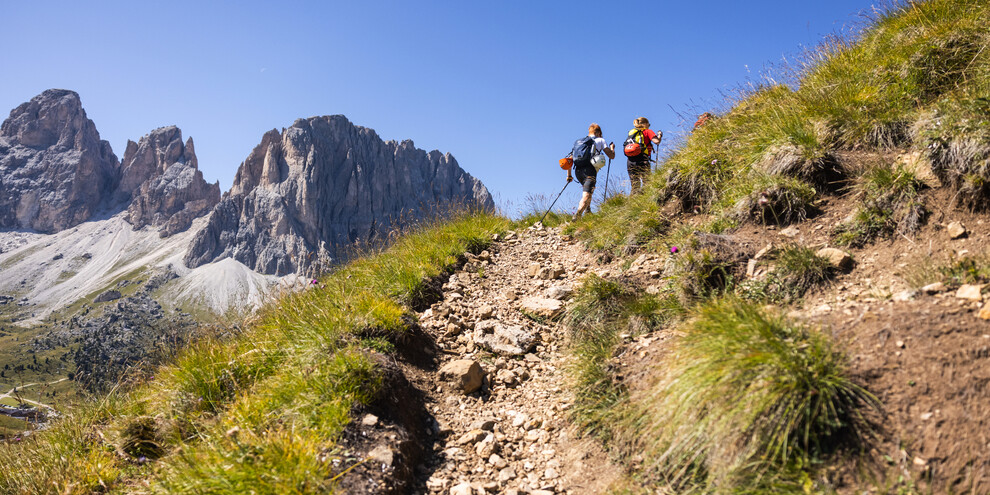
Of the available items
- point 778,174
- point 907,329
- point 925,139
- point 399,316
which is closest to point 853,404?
point 907,329

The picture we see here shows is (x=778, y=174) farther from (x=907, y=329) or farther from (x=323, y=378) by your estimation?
(x=323, y=378)

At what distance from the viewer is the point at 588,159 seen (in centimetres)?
1212

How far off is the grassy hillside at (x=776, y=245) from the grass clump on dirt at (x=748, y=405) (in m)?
0.01

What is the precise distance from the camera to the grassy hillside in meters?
2.79

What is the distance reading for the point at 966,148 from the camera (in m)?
4.12

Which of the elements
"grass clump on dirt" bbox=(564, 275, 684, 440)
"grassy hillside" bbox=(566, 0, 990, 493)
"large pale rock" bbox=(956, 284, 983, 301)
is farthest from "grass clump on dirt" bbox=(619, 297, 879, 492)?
"large pale rock" bbox=(956, 284, 983, 301)

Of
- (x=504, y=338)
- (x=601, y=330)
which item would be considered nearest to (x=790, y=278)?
(x=601, y=330)

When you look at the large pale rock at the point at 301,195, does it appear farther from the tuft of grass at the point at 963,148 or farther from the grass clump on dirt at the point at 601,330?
the tuft of grass at the point at 963,148

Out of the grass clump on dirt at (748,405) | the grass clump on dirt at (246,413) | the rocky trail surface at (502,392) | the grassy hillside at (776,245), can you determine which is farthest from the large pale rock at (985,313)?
the grass clump on dirt at (246,413)

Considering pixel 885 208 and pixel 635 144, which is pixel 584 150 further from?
pixel 885 208

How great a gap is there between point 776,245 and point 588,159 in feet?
24.3

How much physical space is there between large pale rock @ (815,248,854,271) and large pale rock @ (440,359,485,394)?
4.03 m

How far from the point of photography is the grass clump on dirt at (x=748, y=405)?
2715mm

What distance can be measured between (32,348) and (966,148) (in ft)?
623
